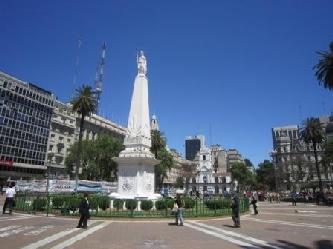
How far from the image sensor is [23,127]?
2911 inches

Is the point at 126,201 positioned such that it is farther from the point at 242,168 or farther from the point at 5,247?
the point at 242,168

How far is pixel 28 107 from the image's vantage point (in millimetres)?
75625

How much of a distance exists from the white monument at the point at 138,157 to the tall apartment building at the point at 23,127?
5193cm

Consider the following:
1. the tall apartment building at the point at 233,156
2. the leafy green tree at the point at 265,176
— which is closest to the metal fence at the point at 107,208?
the leafy green tree at the point at 265,176

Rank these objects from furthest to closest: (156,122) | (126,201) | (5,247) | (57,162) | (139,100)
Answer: (156,122) < (57,162) < (139,100) < (126,201) < (5,247)

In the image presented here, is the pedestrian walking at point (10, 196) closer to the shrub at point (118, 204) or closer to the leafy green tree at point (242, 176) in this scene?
the shrub at point (118, 204)

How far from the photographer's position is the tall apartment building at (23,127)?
227 ft

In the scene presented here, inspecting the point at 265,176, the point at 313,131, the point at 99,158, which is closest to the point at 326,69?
the point at 313,131

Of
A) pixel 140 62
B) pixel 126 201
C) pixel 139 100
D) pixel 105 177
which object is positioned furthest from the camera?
pixel 105 177

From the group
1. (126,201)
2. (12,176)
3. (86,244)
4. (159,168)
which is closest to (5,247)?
(86,244)

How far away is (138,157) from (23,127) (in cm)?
5772

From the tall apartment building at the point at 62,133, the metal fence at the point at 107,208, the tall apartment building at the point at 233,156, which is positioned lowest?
the metal fence at the point at 107,208

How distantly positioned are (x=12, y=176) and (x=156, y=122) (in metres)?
63.7

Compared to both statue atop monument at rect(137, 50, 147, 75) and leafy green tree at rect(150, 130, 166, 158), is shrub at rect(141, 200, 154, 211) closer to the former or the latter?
statue atop monument at rect(137, 50, 147, 75)
